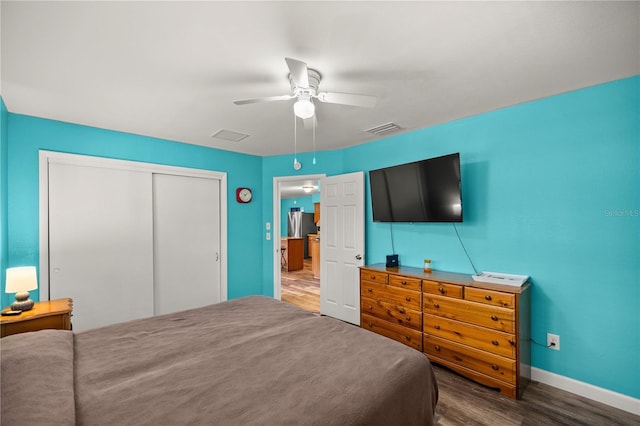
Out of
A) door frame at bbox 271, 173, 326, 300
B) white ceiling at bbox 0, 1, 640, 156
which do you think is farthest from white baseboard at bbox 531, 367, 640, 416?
door frame at bbox 271, 173, 326, 300

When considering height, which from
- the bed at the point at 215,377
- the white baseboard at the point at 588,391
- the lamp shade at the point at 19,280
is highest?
the lamp shade at the point at 19,280

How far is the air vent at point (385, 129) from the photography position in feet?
10.4

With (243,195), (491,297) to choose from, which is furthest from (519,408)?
(243,195)

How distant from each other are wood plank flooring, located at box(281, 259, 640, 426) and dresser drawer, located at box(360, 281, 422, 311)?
26.4 inches

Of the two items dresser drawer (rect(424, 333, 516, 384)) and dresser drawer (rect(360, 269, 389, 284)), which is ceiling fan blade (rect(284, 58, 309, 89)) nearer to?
dresser drawer (rect(360, 269, 389, 284))

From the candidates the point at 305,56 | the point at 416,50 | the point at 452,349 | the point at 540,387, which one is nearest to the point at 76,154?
the point at 305,56

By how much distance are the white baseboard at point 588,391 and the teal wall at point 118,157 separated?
11.7ft

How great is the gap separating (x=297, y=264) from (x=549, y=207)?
645 centimetres

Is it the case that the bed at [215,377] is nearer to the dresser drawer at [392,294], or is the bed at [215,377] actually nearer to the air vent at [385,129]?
the dresser drawer at [392,294]

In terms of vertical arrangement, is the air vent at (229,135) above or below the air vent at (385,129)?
below

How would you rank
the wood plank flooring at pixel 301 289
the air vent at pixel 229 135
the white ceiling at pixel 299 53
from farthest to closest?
the wood plank flooring at pixel 301 289
the air vent at pixel 229 135
the white ceiling at pixel 299 53

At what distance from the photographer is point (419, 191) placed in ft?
10.0

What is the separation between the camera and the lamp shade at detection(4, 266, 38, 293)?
7.27 feet

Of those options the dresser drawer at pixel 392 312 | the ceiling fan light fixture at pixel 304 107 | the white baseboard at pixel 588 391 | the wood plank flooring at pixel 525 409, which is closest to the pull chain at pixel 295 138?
the ceiling fan light fixture at pixel 304 107
